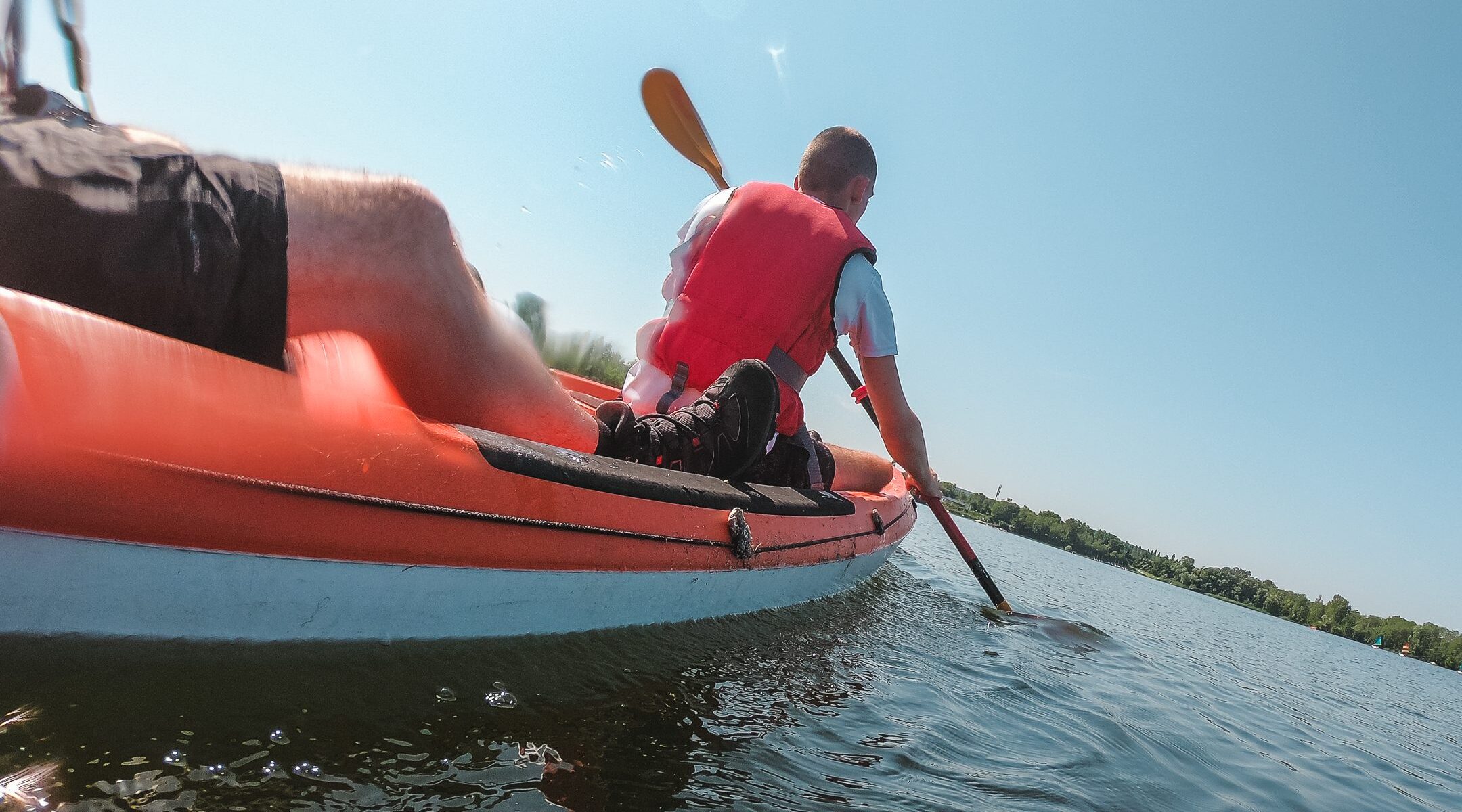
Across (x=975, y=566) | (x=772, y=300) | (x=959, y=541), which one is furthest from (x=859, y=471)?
(x=772, y=300)

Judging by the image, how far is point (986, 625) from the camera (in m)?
5.09

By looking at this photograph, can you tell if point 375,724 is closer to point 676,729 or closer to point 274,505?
point 274,505

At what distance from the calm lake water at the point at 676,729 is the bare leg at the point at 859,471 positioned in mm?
761

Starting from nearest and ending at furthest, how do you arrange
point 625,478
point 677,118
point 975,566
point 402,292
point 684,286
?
point 402,292 < point 625,478 < point 684,286 < point 677,118 < point 975,566

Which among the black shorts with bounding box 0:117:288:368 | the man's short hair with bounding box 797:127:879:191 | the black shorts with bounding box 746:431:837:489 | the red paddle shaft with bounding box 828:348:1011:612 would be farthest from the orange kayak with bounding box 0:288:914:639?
the red paddle shaft with bounding box 828:348:1011:612

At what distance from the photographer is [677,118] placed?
5.62 metres

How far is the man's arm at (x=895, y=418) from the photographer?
12.0 ft

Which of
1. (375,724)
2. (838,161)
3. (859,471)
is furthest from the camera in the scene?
(859,471)

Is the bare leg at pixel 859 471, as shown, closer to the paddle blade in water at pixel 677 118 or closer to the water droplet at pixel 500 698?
the paddle blade in water at pixel 677 118

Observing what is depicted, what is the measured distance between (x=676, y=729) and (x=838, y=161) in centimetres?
290

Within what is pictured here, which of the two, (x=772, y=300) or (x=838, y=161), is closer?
(x=772, y=300)

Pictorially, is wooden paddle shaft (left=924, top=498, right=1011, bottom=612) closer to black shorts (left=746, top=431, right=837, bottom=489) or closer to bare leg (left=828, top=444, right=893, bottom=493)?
bare leg (left=828, top=444, right=893, bottom=493)

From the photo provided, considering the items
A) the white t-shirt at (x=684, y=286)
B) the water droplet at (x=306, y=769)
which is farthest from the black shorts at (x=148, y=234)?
the white t-shirt at (x=684, y=286)

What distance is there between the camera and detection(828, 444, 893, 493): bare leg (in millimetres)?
5047
